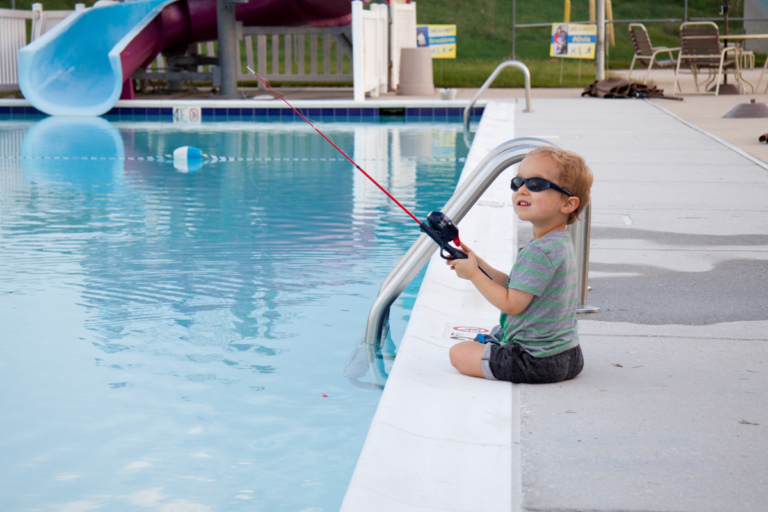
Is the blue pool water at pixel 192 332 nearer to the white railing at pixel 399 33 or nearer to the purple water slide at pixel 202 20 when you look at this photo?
the purple water slide at pixel 202 20

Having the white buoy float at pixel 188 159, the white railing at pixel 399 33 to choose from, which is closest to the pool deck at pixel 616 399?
the white buoy float at pixel 188 159

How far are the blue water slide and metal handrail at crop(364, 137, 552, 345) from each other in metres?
10.9

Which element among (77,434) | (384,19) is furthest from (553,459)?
(384,19)

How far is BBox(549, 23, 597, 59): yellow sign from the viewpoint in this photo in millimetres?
17172

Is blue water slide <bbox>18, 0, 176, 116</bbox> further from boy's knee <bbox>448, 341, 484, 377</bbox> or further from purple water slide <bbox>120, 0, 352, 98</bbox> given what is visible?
boy's knee <bbox>448, 341, 484, 377</bbox>

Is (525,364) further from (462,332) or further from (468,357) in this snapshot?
(462,332)

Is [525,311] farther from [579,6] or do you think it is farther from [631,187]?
[579,6]

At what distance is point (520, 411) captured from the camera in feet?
7.25

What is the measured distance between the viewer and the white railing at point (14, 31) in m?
14.6

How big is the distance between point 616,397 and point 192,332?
1954mm

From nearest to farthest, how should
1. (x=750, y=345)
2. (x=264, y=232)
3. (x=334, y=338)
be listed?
1. (x=750, y=345)
2. (x=334, y=338)
3. (x=264, y=232)

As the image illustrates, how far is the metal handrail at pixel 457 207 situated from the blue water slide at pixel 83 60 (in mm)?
10897

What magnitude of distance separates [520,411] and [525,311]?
31 cm

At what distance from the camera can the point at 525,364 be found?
7.83 ft
